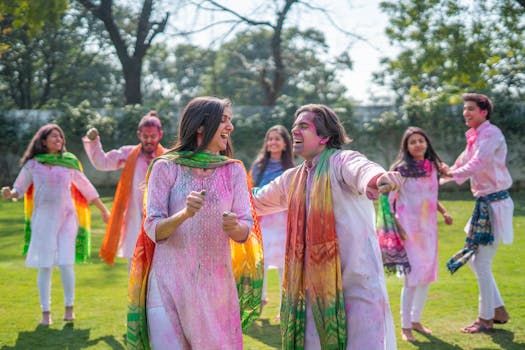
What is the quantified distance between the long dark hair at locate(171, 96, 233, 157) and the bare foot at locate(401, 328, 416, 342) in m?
3.41

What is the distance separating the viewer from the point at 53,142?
7.38m

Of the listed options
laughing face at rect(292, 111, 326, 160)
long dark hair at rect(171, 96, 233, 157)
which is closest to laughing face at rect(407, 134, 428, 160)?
laughing face at rect(292, 111, 326, 160)

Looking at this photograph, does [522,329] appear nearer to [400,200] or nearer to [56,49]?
[400,200]

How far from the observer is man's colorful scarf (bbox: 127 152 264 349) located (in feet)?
12.2

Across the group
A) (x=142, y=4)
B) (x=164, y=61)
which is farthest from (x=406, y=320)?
(x=164, y=61)

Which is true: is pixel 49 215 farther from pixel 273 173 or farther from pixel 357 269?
pixel 357 269

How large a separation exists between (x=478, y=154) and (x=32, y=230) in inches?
178

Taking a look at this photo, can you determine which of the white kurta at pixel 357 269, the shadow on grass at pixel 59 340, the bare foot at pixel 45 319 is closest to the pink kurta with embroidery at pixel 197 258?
the white kurta at pixel 357 269

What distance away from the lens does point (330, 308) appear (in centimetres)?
392

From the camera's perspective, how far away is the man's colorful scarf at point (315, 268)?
12.9 ft

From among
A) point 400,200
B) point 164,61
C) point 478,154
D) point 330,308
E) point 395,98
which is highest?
point 164,61

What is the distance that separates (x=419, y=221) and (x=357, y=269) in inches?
119

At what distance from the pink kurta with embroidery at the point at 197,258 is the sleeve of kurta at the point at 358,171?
56 centimetres

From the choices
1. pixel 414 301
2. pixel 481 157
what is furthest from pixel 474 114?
pixel 414 301
